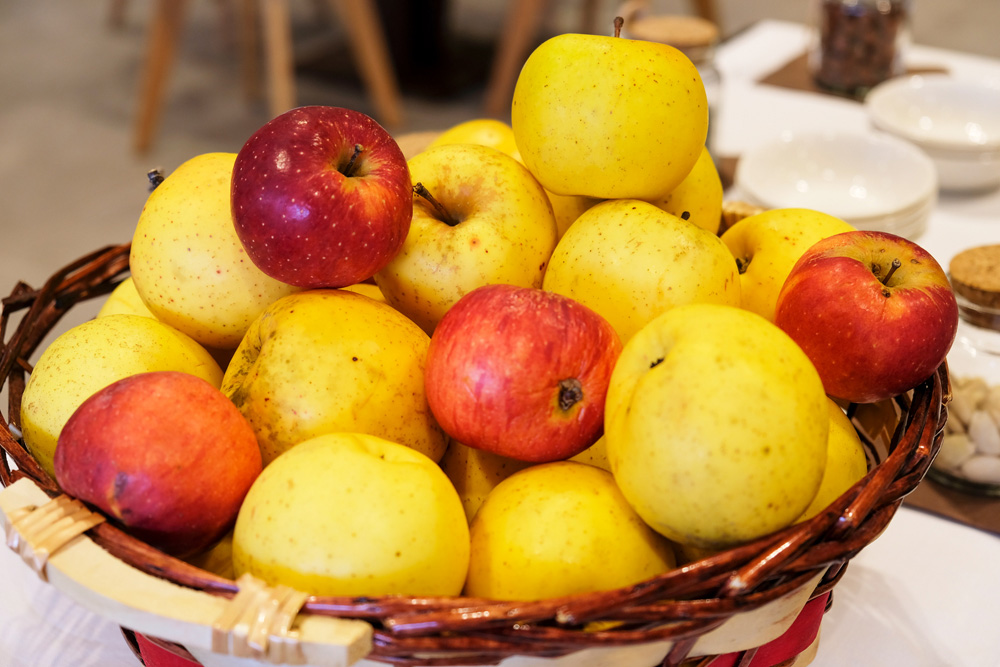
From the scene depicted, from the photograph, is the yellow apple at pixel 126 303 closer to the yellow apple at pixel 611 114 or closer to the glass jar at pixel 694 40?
the yellow apple at pixel 611 114

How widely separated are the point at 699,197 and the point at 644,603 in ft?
1.40

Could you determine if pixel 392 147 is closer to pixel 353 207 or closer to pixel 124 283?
pixel 353 207

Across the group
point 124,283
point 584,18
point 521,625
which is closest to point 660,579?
point 521,625

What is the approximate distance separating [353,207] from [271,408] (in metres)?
0.15

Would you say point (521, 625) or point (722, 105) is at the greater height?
point (521, 625)

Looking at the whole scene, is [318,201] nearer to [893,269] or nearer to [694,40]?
[893,269]

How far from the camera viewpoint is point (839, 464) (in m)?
0.61

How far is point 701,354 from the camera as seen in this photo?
1.64ft

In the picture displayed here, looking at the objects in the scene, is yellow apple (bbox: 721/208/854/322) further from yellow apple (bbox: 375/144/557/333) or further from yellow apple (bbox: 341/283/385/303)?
yellow apple (bbox: 341/283/385/303)

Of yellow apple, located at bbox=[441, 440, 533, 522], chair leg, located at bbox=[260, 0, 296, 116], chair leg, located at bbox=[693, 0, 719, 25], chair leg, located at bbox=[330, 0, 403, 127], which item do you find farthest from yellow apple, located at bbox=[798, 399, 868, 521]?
chair leg, located at bbox=[693, 0, 719, 25]

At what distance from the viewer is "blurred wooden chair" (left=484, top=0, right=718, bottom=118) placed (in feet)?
8.88

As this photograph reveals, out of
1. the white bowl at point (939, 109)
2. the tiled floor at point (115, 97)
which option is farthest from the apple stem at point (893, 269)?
the tiled floor at point (115, 97)

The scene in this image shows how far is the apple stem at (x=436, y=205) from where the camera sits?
2.29ft

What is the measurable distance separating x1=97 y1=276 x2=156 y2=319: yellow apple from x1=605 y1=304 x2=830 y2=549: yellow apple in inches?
19.1
